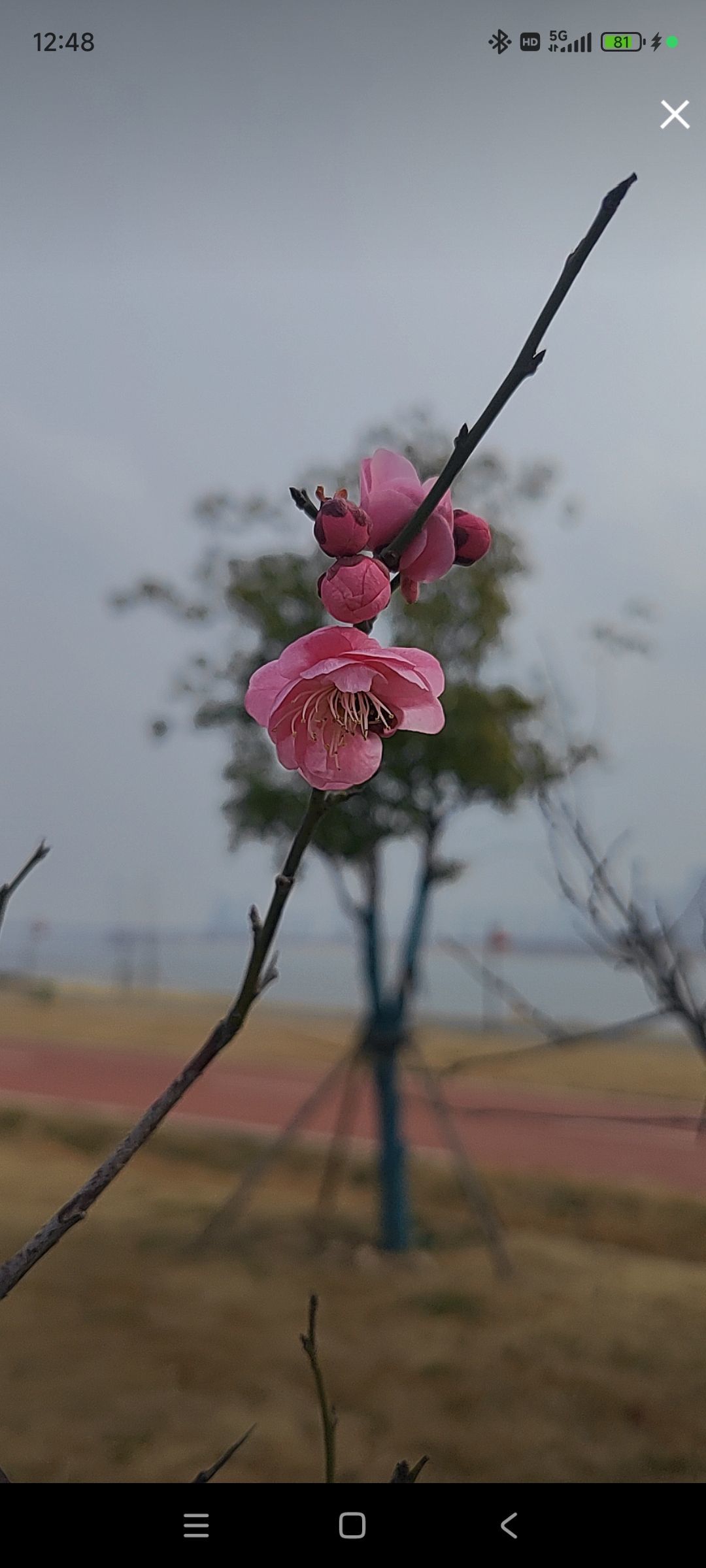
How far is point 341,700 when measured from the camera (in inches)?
6.7

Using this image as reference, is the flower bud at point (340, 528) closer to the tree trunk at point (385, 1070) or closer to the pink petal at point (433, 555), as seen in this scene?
the pink petal at point (433, 555)

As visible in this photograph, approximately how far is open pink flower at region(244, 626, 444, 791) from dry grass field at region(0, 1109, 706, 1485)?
91 cm

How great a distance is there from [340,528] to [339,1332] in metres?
1.23

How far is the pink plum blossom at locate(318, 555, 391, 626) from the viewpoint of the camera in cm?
16

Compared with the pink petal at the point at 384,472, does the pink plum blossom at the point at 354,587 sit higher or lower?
lower

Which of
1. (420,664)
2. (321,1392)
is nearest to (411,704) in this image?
(420,664)

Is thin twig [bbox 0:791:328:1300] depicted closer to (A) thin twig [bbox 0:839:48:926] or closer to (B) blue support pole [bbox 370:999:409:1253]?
(A) thin twig [bbox 0:839:48:926]

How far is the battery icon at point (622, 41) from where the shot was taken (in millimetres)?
530

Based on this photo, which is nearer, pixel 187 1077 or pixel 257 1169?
pixel 187 1077
